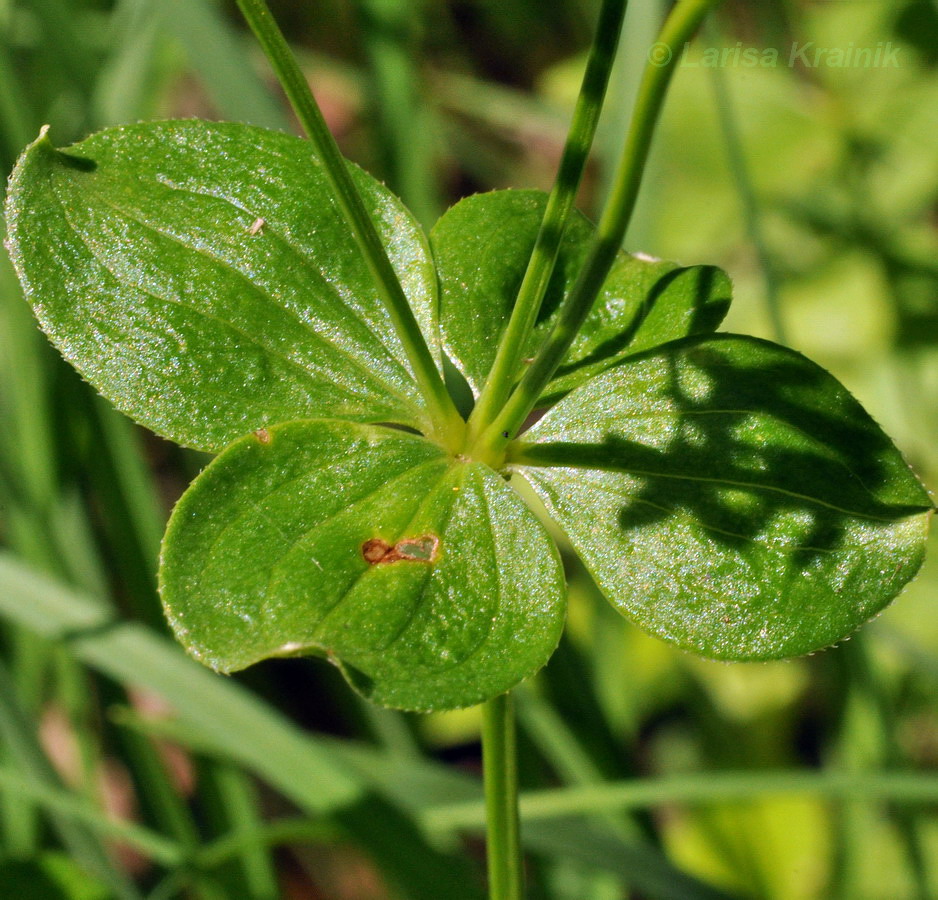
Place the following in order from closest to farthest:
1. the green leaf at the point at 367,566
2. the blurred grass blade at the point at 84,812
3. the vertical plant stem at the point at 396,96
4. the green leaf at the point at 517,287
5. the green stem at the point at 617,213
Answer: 1. the green stem at the point at 617,213
2. the green leaf at the point at 367,566
3. the green leaf at the point at 517,287
4. the blurred grass blade at the point at 84,812
5. the vertical plant stem at the point at 396,96

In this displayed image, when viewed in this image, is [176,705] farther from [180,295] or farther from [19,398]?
[180,295]

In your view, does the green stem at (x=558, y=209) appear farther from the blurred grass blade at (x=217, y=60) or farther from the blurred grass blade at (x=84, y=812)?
the blurred grass blade at (x=217, y=60)

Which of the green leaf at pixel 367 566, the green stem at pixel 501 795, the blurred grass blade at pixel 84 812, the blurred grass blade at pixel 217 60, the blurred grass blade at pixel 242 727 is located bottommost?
the blurred grass blade at pixel 84 812

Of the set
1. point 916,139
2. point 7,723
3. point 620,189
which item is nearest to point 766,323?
point 916,139

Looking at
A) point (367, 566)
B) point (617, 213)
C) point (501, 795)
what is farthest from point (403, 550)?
point (617, 213)
